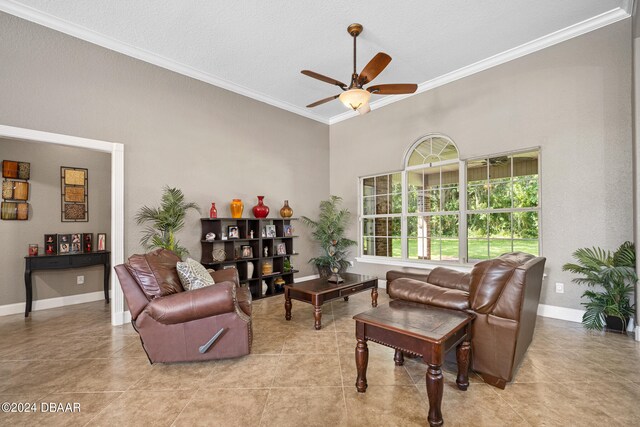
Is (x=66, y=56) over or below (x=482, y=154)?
over

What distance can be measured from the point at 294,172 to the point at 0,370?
15.2ft

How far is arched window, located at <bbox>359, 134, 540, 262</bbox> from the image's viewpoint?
414 centimetres

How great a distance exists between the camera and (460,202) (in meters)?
4.70

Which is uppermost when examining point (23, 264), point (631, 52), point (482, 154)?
point (631, 52)

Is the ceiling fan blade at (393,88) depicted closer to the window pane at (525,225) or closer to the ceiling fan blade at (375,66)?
the ceiling fan blade at (375,66)

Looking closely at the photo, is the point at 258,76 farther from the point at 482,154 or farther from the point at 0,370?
the point at 0,370

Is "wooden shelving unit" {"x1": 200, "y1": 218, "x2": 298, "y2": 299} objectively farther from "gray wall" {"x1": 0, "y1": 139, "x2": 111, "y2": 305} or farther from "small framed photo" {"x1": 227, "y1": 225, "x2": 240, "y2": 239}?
"gray wall" {"x1": 0, "y1": 139, "x2": 111, "y2": 305}

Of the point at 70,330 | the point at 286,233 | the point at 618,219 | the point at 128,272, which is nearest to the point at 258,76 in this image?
A: the point at 286,233

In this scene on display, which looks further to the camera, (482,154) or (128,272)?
(482,154)

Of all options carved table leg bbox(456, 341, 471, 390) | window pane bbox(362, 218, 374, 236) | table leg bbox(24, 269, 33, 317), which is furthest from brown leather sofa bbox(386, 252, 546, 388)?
table leg bbox(24, 269, 33, 317)

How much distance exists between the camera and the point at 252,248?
5.01 metres

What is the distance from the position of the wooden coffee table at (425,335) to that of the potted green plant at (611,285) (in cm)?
222

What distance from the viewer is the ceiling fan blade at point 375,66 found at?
2.96 meters

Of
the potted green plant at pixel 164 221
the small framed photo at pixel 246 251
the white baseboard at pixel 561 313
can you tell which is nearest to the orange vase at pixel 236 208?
the small framed photo at pixel 246 251
